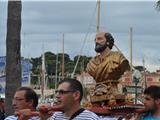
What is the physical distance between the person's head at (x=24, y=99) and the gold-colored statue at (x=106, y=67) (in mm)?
2219

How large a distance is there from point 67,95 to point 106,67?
2.78 metres

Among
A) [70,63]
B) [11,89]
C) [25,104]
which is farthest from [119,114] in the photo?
[70,63]

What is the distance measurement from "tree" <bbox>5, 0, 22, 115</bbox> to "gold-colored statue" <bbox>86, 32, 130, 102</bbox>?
2.52m

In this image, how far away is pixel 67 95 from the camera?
5.79m

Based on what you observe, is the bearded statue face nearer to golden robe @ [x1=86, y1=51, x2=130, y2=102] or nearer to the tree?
golden robe @ [x1=86, y1=51, x2=130, y2=102]

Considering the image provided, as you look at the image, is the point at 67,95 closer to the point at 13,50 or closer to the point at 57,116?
the point at 57,116

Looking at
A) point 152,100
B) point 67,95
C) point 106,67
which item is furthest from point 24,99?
point 106,67

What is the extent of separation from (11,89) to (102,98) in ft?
9.91

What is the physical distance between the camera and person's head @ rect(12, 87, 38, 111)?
20.3 ft

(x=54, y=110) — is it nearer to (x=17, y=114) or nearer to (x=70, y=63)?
(x=17, y=114)

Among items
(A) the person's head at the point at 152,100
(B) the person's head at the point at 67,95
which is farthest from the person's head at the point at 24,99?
(A) the person's head at the point at 152,100

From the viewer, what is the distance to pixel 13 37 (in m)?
11.0

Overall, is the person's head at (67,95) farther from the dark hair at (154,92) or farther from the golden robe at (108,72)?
the golden robe at (108,72)

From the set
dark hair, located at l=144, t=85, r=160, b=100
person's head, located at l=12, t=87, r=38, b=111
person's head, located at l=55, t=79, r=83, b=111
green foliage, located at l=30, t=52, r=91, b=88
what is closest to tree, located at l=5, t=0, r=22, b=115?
dark hair, located at l=144, t=85, r=160, b=100
